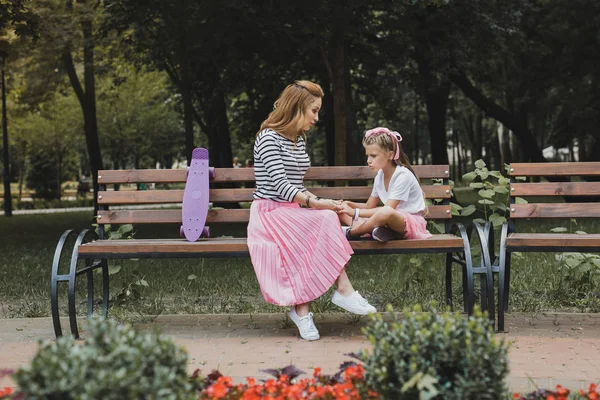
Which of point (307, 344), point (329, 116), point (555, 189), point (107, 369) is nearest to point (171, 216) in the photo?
point (307, 344)

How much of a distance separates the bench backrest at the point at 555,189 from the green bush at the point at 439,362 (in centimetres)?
320

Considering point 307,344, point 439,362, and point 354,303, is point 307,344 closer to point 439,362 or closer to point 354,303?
point 354,303

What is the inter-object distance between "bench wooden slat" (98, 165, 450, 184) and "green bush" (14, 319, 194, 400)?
3413 mm

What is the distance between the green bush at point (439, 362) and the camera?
10.4ft

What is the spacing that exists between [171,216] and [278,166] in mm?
1083

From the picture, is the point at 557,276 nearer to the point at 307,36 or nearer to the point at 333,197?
the point at 333,197

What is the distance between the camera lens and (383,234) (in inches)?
223

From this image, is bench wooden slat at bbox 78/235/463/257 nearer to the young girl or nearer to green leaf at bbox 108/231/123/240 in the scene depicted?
the young girl

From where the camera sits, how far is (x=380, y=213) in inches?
220

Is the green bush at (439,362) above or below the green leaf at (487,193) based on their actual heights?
below

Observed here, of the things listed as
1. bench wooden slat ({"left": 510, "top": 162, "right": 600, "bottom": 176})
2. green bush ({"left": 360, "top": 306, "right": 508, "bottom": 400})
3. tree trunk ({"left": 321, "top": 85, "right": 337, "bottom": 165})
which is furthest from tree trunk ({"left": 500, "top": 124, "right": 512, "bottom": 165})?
green bush ({"left": 360, "top": 306, "right": 508, "bottom": 400})

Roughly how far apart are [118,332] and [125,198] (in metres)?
3.56

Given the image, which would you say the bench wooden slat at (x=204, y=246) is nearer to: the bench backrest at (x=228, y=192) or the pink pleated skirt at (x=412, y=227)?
the pink pleated skirt at (x=412, y=227)

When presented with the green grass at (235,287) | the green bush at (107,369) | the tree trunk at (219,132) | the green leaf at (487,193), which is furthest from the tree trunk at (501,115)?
the green bush at (107,369)
